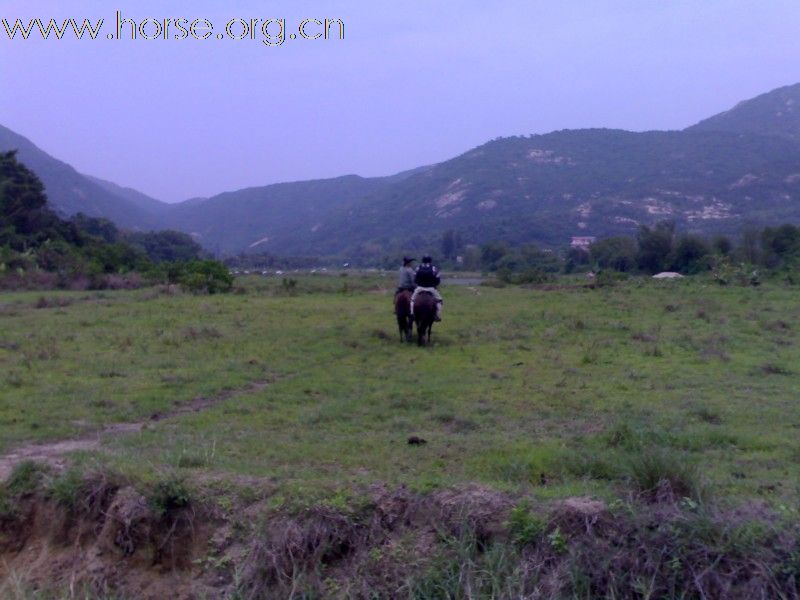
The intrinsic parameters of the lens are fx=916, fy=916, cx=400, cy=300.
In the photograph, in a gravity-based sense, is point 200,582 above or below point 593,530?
below

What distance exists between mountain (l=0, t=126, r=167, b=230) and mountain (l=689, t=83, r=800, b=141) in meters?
72.0

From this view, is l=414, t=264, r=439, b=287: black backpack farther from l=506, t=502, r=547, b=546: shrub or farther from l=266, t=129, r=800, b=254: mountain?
l=266, t=129, r=800, b=254: mountain

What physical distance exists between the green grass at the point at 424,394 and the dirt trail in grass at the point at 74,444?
0.66ft

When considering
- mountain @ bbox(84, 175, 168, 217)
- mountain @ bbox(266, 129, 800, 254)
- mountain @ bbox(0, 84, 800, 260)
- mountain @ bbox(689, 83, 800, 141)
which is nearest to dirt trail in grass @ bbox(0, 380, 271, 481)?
mountain @ bbox(0, 84, 800, 260)

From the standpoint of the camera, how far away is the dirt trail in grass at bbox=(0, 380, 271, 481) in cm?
751

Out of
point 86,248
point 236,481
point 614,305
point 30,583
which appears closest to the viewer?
point 30,583

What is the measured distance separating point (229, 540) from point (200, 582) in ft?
1.06

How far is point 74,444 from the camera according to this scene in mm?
8641

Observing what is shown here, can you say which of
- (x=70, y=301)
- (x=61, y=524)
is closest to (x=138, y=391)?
(x=61, y=524)

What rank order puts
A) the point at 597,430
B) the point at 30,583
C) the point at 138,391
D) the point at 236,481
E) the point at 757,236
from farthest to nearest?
the point at 757,236, the point at 138,391, the point at 597,430, the point at 236,481, the point at 30,583

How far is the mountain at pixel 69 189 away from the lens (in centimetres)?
9900

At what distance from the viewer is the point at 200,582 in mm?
6066

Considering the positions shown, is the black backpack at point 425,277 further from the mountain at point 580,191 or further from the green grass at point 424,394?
the mountain at point 580,191

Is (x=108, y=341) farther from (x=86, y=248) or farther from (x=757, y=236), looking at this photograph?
(x=757, y=236)
